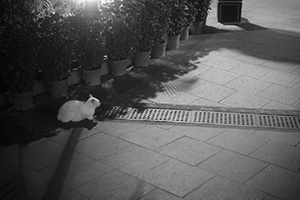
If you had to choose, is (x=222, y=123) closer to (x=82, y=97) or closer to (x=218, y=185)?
(x=218, y=185)

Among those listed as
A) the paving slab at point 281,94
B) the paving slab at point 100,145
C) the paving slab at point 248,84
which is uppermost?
the paving slab at point 100,145

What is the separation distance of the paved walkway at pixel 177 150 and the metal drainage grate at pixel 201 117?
0.22 meters

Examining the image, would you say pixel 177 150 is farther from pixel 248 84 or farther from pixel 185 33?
pixel 185 33

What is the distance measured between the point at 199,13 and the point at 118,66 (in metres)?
3.21

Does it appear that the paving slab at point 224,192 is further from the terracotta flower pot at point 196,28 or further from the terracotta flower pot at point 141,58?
the terracotta flower pot at point 196,28

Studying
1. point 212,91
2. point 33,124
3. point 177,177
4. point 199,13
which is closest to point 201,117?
point 212,91

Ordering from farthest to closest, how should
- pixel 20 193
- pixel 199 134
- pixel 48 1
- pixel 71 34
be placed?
1. pixel 48 1
2. pixel 71 34
3. pixel 199 134
4. pixel 20 193

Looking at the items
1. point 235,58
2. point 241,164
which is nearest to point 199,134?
point 241,164

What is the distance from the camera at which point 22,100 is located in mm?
7176

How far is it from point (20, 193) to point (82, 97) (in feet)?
9.04

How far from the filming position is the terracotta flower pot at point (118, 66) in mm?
8406

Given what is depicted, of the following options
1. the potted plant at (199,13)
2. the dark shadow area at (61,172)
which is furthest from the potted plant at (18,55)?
the potted plant at (199,13)

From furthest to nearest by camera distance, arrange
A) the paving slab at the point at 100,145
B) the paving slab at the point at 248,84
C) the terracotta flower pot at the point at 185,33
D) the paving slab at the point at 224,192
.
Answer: the terracotta flower pot at the point at 185,33 < the paving slab at the point at 248,84 < the paving slab at the point at 100,145 < the paving slab at the point at 224,192

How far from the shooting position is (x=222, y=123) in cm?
676
